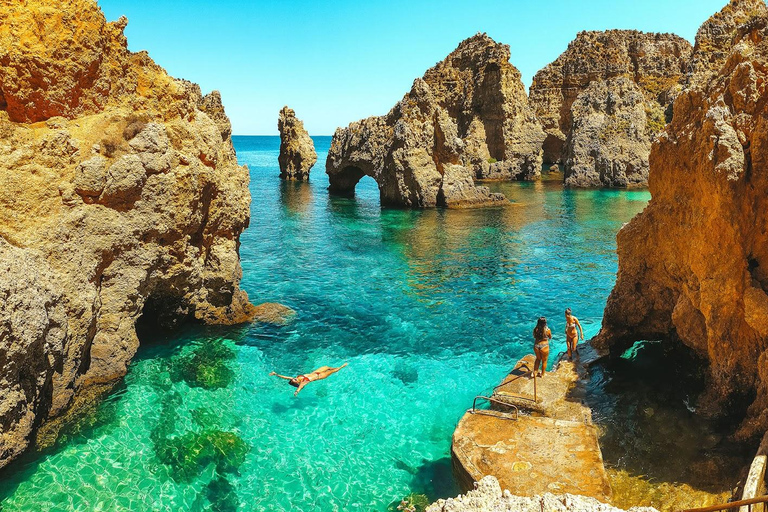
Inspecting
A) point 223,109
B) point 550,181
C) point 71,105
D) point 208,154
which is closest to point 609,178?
point 550,181

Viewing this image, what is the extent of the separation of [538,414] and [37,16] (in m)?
14.8

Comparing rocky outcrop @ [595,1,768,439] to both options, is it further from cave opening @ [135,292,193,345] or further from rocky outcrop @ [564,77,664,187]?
rocky outcrop @ [564,77,664,187]

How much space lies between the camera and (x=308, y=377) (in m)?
14.1

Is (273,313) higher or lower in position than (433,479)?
higher

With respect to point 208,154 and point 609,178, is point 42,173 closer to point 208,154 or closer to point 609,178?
point 208,154

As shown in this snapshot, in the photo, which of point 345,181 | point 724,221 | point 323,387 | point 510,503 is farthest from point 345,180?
point 510,503

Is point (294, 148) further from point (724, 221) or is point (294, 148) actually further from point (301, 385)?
point (724, 221)

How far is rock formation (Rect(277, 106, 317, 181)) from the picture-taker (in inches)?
2783

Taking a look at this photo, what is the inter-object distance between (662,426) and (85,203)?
14.3 metres

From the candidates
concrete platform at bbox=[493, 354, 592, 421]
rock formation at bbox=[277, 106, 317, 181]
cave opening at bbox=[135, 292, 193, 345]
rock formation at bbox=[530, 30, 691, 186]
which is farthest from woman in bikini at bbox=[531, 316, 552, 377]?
rock formation at bbox=[277, 106, 317, 181]

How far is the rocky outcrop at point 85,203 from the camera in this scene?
10.2m

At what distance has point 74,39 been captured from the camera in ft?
42.2

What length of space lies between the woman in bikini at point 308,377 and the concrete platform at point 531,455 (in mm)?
4916

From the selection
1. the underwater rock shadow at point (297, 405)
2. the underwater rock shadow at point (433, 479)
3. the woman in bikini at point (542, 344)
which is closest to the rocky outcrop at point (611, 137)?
the woman in bikini at point (542, 344)
